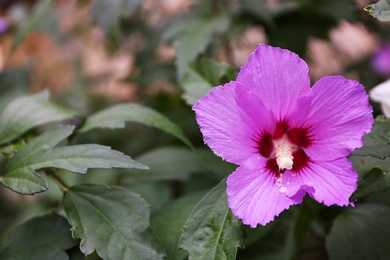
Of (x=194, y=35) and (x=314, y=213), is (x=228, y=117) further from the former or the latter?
(x=194, y=35)

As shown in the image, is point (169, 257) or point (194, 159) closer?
point (169, 257)

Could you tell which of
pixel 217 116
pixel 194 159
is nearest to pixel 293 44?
pixel 194 159

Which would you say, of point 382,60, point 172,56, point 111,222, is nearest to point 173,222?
point 111,222

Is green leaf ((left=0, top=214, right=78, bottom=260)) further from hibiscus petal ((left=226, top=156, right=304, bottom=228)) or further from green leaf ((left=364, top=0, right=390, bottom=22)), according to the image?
green leaf ((left=364, top=0, right=390, bottom=22))

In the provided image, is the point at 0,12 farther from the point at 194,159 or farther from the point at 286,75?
the point at 286,75

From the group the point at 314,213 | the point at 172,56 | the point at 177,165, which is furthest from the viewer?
the point at 172,56
